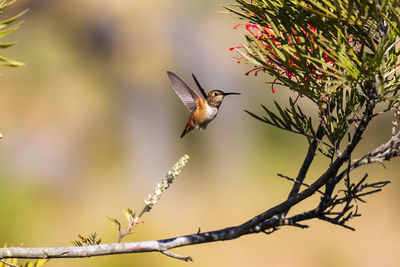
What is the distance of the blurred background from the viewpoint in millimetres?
4090

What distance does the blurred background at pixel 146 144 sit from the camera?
13.4ft

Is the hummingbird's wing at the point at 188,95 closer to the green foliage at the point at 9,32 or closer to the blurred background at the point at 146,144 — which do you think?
the green foliage at the point at 9,32

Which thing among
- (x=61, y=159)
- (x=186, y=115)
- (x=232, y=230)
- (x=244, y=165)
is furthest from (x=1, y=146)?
(x=232, y=230)

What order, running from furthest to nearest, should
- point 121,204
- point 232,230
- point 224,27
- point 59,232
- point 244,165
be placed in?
point 224,27 → point 244,165 → point 121,204 → point 59,232 → point 232,230

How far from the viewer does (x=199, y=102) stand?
1565 mm

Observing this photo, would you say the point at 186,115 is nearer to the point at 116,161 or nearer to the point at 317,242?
the point at 116,161

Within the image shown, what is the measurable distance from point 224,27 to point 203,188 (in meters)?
1.74

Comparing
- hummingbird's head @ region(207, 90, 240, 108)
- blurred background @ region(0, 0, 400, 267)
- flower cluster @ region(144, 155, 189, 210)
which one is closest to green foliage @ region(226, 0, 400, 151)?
flower cluster @ region(144, 155, 189, 210)

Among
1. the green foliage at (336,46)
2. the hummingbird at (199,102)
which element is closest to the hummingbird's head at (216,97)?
the hummingbird at (199,102)

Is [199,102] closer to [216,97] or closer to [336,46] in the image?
[216,97]

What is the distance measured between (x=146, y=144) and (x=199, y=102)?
3107 millimetres

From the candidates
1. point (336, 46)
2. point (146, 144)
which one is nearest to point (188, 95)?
point (336, 46)

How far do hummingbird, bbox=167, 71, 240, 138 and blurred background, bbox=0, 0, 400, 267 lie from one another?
7.40 feet

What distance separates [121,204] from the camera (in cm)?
432
